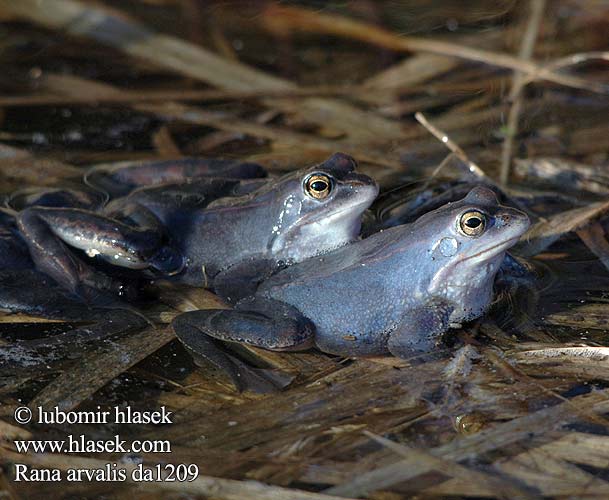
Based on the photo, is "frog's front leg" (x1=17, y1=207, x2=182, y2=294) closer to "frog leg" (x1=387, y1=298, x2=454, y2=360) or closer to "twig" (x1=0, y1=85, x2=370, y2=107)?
"frog leg" (x1=387, y1=298, x2=454, y2=360)

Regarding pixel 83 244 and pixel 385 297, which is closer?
pixel 385 297

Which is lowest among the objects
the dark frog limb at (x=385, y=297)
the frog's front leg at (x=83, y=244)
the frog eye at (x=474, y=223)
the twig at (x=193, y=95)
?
the dark frog limb at (x=385, y=297)

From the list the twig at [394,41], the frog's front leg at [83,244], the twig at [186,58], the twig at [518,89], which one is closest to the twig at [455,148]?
the twig at [518,89]

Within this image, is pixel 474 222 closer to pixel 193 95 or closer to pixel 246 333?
pixel 246 333

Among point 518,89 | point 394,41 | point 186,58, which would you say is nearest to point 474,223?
point 518,89

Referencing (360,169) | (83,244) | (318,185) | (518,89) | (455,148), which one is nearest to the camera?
(318,185)

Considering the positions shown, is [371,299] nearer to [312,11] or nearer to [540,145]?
[540,145]

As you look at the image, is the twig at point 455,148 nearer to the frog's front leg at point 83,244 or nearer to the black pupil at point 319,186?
the black pupil at point 319,186

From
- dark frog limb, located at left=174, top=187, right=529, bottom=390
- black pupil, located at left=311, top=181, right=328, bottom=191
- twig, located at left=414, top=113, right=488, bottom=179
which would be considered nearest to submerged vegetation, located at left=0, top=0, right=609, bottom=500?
twig, located at left=414, top=113, right=488, bottom=179
